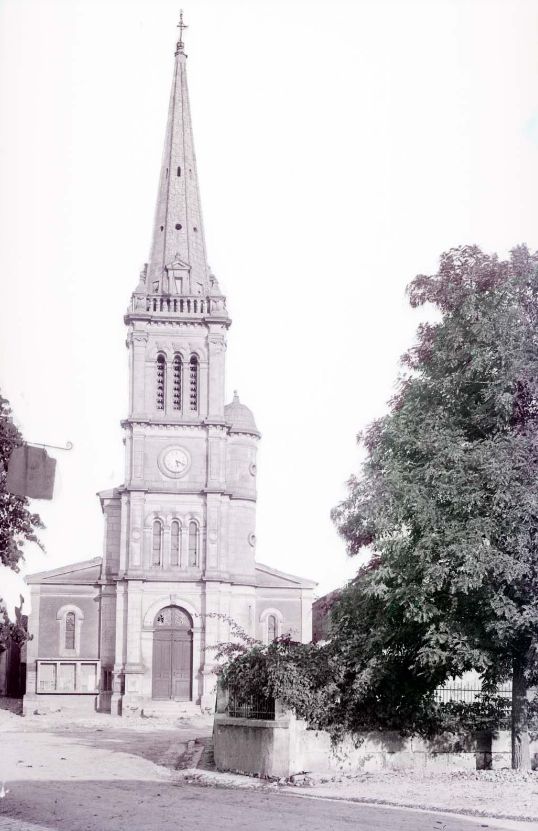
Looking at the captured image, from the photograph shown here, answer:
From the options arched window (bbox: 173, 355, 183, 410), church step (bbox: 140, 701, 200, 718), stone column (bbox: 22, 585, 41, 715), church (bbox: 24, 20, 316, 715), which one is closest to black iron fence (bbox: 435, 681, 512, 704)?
church (bbox: 24, 20, 316, 715)

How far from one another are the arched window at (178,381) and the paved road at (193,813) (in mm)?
35264

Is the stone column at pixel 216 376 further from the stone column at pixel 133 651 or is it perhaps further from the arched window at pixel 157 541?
the stone column at pixel 133 651

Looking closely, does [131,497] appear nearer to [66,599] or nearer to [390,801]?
[66,599]

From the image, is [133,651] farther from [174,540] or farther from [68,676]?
[174,540]

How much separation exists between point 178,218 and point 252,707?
130 feet

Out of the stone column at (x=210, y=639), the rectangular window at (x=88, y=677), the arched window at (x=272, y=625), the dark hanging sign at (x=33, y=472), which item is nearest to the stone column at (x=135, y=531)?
the stone column at (x=210, y=639)

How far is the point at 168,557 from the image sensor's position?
51000mm

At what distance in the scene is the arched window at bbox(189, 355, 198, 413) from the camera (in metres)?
52.9

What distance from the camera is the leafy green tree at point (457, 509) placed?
61.5 ft

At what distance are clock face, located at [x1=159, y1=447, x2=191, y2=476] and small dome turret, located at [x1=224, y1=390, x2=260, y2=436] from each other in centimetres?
357

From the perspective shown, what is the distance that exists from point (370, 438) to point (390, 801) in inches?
313

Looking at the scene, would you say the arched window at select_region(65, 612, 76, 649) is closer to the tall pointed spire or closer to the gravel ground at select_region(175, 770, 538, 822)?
the tall pointed spire

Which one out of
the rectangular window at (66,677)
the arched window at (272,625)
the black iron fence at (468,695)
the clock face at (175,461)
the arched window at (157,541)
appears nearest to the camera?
the black iron fence at (468,695)

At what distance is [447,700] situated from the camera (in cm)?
2286
